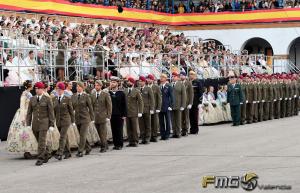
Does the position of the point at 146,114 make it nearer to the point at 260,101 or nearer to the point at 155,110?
the point at 155,110

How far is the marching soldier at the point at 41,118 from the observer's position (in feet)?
53.1

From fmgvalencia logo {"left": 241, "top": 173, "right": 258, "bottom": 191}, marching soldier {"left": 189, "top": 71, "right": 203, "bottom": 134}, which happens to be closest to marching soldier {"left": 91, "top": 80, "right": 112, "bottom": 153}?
marching soldier {"left": 189, "top": 71, "right": 203, "bottom": 134}

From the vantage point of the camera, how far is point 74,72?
2423 cm

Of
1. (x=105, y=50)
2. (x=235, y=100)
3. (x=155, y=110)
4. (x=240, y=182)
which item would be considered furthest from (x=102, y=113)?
(x=235, y=100)

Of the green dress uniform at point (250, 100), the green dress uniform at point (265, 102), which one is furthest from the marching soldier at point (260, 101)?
the green dress uniform at point (250, 100)

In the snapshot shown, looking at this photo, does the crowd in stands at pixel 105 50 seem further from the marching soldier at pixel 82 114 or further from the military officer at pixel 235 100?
the marching soldier at pixel 82 114

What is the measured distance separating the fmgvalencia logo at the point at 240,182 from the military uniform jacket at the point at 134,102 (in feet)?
21.7

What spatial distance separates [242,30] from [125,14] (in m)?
9.81

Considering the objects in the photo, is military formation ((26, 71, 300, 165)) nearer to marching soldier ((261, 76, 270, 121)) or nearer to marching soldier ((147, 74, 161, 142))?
marching soldier ((147, 74, 161, 142))

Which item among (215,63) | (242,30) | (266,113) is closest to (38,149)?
(266,113)

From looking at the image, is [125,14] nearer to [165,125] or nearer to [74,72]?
[74,72]

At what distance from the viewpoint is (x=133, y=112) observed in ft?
64.3

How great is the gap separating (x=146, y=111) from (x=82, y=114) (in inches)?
126

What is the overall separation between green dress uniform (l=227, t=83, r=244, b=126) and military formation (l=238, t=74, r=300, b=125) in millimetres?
291
